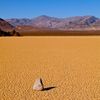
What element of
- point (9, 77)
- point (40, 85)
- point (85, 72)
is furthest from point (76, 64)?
point (40, 85)

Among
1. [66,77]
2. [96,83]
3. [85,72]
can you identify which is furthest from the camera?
[85,72]

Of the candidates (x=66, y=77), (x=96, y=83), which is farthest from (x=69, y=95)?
(x=66, y=77)

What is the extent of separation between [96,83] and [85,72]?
184 centimetres

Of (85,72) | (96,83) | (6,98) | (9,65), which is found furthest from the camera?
(9,65)

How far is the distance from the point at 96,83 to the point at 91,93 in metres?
1.20

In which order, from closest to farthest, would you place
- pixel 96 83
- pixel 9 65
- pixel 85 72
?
pixel 96 83 < pixel 85 72 < pixel 9 65

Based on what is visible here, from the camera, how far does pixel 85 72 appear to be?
10.8 meters

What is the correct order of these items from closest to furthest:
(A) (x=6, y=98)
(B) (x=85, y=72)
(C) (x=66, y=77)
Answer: (A) (x=6, y=98)
(C) (x=66, y=77)
(B) (x=85, y=72)

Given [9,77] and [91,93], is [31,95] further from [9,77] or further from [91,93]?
[9,77]

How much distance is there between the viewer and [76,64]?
1290cm

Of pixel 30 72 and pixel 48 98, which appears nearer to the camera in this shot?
pixel 48 98

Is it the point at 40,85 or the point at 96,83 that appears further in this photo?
the point at 96,83

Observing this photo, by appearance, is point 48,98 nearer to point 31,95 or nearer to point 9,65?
point 31,95

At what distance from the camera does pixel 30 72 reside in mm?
10953
